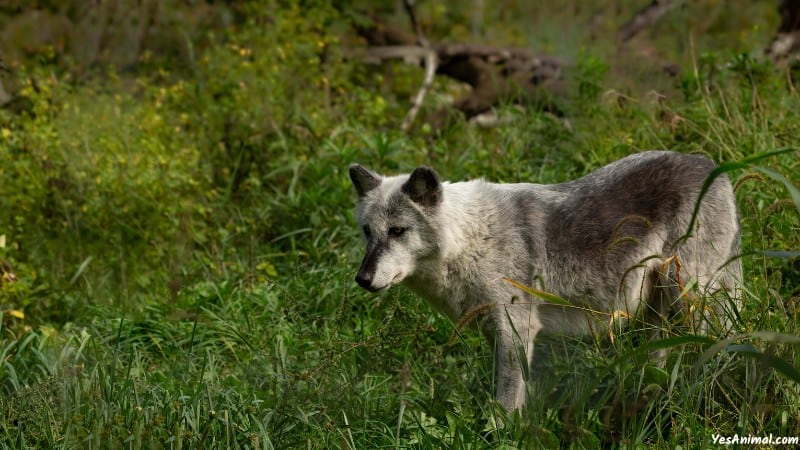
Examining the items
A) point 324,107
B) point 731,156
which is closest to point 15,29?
point 324,107

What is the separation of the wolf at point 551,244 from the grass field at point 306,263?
23cm

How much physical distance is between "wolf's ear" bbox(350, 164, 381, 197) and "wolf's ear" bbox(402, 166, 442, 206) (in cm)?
27

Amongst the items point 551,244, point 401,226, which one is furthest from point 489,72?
point 401,226

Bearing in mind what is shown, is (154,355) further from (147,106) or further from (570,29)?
(570,29)

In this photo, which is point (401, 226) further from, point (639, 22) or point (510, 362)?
point (639, 22)

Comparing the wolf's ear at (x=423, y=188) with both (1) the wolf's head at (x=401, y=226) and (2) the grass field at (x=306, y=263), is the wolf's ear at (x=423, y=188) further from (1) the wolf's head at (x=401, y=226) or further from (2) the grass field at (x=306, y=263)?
(2) the grass field at (x=306, y=263)

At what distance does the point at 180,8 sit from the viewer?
11.6 meters

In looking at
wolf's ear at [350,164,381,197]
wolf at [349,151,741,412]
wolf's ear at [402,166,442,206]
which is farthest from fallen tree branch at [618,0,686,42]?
wolf's ear at [402,166,442,206]

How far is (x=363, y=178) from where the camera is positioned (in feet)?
17.7

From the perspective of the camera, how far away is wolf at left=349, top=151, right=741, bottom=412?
5090 mm

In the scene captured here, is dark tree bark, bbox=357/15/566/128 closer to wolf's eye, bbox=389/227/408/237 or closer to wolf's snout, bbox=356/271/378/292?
wolf's eye, bbox=389/227/408/237

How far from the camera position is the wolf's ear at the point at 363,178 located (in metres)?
5.36

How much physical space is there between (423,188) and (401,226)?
9.7 inches

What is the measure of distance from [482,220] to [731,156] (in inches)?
89.5
